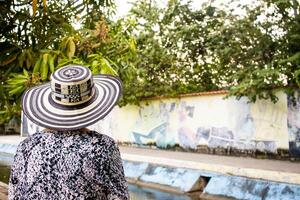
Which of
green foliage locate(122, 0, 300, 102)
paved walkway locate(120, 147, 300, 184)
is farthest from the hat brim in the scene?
green foliage locate(122, 0, 300, 102)

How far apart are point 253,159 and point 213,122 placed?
223 centimetres

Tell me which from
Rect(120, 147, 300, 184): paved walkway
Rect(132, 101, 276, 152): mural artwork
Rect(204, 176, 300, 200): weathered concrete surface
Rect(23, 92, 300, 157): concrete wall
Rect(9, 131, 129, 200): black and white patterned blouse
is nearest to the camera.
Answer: Rect(9, 131, 129, 200): black and white patterned blouse

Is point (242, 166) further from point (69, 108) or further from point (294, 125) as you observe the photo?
point (69, 108)

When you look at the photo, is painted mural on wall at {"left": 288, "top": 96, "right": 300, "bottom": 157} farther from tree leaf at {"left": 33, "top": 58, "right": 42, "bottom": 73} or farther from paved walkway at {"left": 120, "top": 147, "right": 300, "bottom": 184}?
tree leaf at {"left": 33, "top": 58, "right": 42, "bottom": 73}

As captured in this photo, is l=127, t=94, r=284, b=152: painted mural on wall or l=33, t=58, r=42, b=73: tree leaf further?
l=127, t=94, r=284, b=152: painted mural on wall

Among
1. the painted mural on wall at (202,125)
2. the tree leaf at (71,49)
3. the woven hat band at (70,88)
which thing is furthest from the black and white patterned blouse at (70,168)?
the painted mural on wall at (202,125)

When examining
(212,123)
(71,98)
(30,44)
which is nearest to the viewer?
(71,98)

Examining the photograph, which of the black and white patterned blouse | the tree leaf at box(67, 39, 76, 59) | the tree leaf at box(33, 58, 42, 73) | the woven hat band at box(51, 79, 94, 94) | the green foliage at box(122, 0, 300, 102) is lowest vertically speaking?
the black and white patterned blouse

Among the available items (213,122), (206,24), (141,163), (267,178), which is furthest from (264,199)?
(206,24)

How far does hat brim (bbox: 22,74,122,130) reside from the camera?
1837mm

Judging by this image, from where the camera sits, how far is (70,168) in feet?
5.77

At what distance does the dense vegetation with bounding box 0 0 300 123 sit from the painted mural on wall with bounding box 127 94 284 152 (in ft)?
2.26

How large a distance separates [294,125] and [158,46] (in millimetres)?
5987

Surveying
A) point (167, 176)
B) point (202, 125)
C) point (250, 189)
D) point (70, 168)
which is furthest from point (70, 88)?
point (202, 125)
